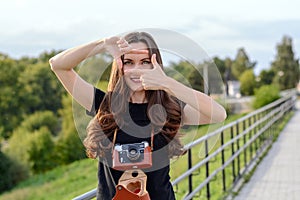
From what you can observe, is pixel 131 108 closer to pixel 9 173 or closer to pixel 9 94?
pixel 9 173

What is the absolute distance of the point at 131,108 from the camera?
5.84 feet

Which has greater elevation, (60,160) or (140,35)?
(140,35)

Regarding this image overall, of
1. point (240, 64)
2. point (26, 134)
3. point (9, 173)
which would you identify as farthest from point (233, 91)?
point (240, 64)

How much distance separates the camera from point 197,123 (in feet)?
6.06

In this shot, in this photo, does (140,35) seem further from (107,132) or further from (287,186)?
(287,186)

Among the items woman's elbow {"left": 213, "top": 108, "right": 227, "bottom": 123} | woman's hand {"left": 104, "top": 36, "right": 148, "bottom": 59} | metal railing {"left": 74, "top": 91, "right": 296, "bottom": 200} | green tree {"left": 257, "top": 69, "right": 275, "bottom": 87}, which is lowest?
green tree {"left": 257, "top": 69, "right": 275, "bottom": 87}

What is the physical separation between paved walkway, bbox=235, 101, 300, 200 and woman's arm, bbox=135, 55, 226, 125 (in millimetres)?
4387

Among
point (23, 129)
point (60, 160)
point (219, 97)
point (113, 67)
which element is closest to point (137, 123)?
point (113, 67)

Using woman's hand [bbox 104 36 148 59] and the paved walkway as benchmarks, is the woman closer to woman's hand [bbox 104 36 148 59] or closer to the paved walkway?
woman's hand [bbox 104 36 148 59]

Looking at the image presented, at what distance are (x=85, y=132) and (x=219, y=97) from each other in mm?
553

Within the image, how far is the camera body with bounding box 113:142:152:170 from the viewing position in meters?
1.71

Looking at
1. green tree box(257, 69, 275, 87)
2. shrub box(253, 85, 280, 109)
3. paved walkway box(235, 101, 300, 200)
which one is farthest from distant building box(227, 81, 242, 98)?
green tree box(257, 69, 275, 87)

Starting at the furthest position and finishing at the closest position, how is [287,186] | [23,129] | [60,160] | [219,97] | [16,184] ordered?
[23,129] → [60,160] → [16,184] → [287,186] → [219,97]

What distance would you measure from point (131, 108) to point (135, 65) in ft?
0.53
